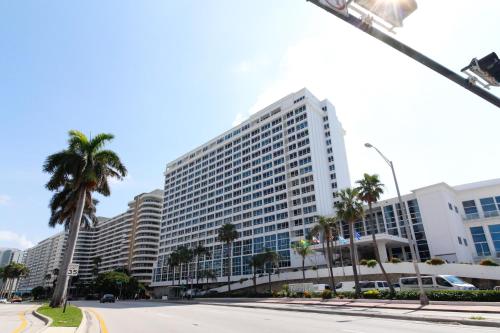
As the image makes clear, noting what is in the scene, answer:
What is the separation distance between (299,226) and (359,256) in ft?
53.0

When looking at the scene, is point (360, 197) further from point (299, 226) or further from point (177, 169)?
point (177, 169)

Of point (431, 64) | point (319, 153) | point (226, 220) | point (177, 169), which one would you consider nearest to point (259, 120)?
point (319, 153)

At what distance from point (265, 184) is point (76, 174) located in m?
65.1

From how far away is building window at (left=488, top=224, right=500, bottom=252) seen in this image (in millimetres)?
49344

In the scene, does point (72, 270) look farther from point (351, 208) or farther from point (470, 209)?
point (470, 209)

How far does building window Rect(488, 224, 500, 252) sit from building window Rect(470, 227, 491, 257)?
1.43m

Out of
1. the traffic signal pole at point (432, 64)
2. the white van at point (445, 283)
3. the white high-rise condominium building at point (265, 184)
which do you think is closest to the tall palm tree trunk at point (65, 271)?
the traffic signal pole at point (432, 64)

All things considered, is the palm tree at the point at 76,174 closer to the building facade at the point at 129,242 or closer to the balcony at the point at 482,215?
the balcony at the point at 482,215

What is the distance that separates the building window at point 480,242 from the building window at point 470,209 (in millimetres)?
2140

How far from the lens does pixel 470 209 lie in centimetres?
5475

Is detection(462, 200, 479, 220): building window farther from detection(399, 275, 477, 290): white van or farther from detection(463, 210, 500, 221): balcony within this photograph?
detection(399, 275, 477, 290): white van

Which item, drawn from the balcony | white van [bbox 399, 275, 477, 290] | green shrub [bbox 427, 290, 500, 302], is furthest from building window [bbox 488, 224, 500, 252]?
green shrub [bbox 427, 290, 500, 302]

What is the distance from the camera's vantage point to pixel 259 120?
9956cm

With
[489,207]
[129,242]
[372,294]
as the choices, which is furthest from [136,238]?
[489,207]
